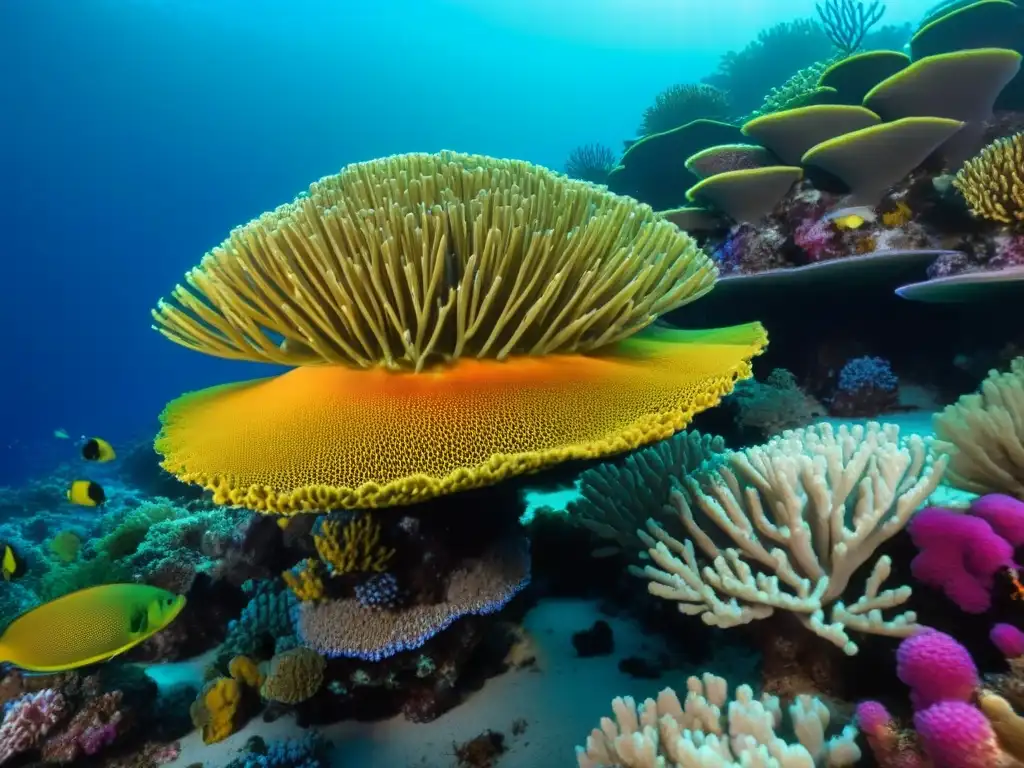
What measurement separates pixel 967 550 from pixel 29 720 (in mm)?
5622

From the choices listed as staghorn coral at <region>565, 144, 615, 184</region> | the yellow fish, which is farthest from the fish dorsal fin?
staghorn coral at <region>565, 144, 615, 184</region>

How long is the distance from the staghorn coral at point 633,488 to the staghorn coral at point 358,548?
1394mm

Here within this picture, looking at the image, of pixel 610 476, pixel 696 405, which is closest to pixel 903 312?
pixel 610 476

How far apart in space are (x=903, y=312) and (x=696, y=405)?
19.6 feet

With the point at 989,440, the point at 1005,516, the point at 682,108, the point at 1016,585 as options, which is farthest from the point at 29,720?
the point at 682,108

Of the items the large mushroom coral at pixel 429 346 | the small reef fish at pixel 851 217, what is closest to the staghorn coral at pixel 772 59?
the small reef fish at pixel 851 217

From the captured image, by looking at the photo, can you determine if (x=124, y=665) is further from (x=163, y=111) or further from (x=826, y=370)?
(x=163, y=111)

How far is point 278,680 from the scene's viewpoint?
3.28 meters

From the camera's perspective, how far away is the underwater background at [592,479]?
2061 millimetres

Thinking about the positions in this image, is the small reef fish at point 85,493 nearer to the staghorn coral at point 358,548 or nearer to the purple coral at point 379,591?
the staghorn coral at point 358,548

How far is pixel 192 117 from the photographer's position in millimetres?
82000

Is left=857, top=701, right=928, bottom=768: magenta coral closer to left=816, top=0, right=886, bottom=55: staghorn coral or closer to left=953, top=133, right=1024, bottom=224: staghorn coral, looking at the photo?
left=953, top=133, right=1024, bottom=224: staghorn coral

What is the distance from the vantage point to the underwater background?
2.06 metres

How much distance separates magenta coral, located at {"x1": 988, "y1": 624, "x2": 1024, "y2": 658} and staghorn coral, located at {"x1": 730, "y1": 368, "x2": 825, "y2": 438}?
13.9 ft
